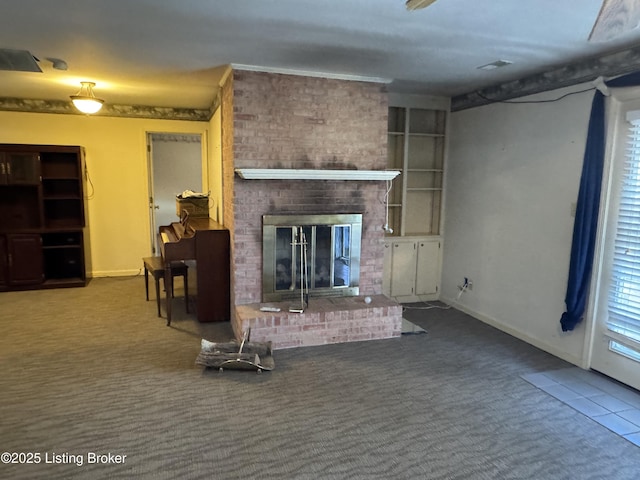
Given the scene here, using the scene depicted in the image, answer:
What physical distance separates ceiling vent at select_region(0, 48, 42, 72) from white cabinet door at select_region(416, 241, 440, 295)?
Result: 13.7 feet

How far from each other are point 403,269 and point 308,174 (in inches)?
77.5

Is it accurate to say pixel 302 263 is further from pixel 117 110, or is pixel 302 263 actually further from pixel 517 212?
pixel 117 110

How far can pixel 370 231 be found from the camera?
4.23m

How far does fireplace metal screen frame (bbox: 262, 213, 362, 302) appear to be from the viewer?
3877 millimetres

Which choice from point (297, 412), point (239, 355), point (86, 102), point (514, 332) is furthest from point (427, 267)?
point (86, 102)

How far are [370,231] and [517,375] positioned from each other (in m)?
1.79

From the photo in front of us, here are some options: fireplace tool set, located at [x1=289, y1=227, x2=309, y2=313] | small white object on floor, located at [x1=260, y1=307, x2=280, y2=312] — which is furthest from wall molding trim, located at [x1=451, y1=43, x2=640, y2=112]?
small white object on floor, located at [x1=260, y1=307, x2=280, y2=312]

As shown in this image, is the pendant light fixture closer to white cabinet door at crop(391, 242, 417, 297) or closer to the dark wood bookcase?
the dark wood bookcase

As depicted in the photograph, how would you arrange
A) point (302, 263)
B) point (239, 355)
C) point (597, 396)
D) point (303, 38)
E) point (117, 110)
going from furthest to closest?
point (117, 110), point (302, 263), point (239, 355), point (597, 396), point (303, 38)

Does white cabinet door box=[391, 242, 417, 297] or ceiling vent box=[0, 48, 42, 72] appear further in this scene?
white cabinet door box=[391, 242, 417, 297]

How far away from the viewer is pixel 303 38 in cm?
288

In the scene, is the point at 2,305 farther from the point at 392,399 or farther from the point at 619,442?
the point at 619,442

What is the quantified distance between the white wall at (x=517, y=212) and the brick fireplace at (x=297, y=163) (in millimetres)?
1156

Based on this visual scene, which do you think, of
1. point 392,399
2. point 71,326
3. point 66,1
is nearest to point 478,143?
point 392,399
